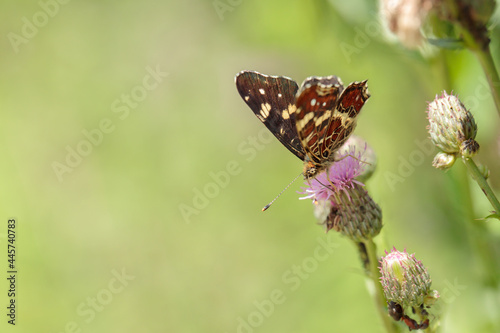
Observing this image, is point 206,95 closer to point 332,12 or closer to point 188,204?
point 188,204

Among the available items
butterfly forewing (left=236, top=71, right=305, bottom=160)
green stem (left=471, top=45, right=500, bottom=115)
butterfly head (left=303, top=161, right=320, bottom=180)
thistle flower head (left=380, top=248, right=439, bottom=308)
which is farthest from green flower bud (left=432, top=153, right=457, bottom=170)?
butterfly forewing (left=236, top=71, right=305, bottom=160)

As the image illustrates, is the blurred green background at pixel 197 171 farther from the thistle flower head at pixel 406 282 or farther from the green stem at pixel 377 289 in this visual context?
the thistle flower head at pixel 406 282

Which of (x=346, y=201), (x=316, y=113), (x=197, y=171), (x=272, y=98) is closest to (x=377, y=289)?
(x=346, y=201)

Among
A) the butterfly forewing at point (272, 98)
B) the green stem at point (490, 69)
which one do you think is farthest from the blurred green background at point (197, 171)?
the green stem at point (490, 69)

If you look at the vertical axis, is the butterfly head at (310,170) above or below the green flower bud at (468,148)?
below

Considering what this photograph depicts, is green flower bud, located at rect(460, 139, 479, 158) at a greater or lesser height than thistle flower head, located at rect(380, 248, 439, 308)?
greater

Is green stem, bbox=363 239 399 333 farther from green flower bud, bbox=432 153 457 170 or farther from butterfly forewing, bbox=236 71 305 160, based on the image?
butterfly forewing, bbox=236 71 305 160
